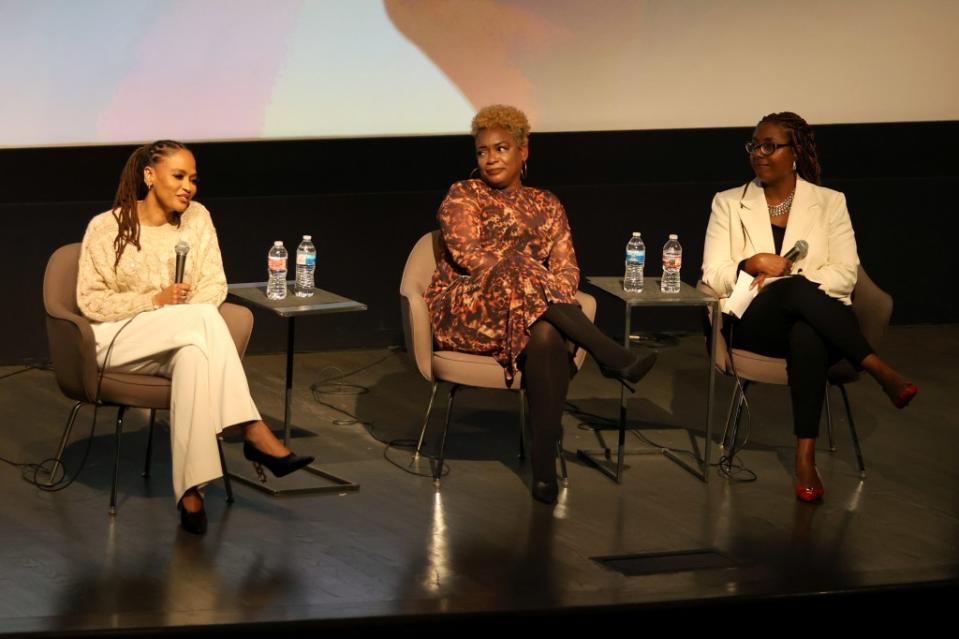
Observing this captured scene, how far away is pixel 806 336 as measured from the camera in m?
5.13

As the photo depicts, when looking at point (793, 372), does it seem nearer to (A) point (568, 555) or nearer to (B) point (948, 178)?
(A) point (568, 555)

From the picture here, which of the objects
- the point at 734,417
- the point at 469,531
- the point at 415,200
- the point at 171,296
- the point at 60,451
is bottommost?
the point at 469,531

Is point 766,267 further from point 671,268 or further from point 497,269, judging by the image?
point 497,269

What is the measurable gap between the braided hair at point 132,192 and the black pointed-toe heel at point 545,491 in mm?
1505

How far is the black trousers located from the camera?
5102 mm

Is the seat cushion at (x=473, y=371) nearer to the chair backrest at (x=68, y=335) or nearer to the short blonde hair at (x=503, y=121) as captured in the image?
the short blonde hair at (x=503, y=121)

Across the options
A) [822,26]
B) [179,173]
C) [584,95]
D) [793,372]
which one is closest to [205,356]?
[179,173]

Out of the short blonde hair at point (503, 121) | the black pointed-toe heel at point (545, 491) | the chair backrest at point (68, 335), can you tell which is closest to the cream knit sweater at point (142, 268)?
the chair backrest at point (68, 335)

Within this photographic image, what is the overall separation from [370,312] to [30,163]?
171cm

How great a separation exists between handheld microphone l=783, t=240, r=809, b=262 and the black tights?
2.73 feet

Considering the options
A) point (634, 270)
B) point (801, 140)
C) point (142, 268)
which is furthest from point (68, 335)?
point (801, 140)

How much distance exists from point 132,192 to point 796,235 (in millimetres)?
2395

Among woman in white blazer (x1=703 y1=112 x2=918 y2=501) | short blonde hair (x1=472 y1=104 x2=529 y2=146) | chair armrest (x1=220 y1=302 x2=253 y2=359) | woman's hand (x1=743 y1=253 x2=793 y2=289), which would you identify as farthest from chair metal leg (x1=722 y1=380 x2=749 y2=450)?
chair armrest (x1=220 y1=302 x2=253 y2=359)

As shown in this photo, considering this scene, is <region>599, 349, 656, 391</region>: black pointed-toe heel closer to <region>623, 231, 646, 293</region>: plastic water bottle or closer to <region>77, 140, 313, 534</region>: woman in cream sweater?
<region>623, 231, 646, 293</region>: plastic water bottle
